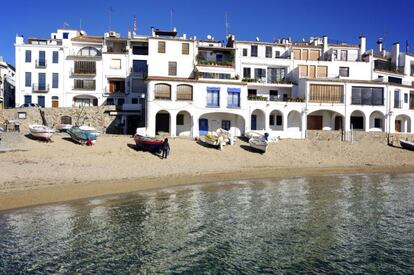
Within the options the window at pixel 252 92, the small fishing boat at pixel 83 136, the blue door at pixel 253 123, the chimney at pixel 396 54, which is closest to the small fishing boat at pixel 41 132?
the small fishing boat at pixel 83 136

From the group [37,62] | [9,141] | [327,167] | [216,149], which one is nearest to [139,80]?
[37,62]

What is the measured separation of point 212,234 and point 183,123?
108ft

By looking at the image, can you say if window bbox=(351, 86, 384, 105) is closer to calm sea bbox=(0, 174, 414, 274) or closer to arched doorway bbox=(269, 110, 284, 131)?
arched doorway bbox=(269, 110, 284, 131)

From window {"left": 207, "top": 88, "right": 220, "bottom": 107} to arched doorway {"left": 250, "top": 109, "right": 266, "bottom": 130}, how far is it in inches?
240

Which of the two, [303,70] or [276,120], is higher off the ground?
[303,70]

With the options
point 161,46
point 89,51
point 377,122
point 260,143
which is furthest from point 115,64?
point 377,122

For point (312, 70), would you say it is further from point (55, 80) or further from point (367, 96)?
point (55, 80)

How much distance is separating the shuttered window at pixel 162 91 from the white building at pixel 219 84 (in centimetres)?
12

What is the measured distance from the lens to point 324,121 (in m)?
54.5

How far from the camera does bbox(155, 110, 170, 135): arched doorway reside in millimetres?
47625

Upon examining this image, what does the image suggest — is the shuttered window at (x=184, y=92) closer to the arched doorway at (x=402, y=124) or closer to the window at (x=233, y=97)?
the window at (x=233, y=97)

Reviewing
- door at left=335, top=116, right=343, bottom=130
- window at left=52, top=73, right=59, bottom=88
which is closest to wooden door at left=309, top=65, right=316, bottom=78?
door at left=335, top=116, right=343, bottom=130

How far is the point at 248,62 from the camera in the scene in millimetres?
56438

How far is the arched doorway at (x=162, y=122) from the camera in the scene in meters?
47.6
